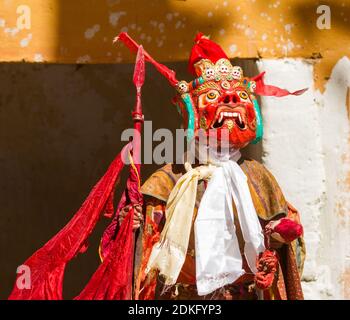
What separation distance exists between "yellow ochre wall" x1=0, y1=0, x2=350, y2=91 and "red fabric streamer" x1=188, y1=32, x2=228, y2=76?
29 centimetres

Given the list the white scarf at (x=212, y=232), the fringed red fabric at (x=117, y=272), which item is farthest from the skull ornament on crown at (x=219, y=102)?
the fringed red fabric at (x=117, y=272)

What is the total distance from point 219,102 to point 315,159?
586 millimetres

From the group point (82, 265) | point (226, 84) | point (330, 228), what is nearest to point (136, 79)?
point (226, 84)

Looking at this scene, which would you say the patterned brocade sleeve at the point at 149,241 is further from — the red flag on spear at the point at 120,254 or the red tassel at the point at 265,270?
the red tassel at the point at 265,270

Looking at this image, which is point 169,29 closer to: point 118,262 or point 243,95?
point 243,95

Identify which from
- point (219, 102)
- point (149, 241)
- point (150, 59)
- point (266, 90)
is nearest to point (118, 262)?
point (149, 241)

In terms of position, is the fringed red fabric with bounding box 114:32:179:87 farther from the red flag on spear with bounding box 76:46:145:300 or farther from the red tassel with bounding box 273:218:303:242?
the red tassel with bounding box 273:218:303:242

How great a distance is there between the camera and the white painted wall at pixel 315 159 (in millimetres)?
4848

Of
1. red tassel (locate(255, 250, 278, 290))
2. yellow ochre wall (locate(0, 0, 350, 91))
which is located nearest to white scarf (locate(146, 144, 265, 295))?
red tassel (locate(255, 250, 278, 290))

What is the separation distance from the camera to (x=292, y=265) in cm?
454

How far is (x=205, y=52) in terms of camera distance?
15.2ft

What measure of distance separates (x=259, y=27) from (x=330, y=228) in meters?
0.86

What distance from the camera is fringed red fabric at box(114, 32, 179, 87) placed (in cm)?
465
